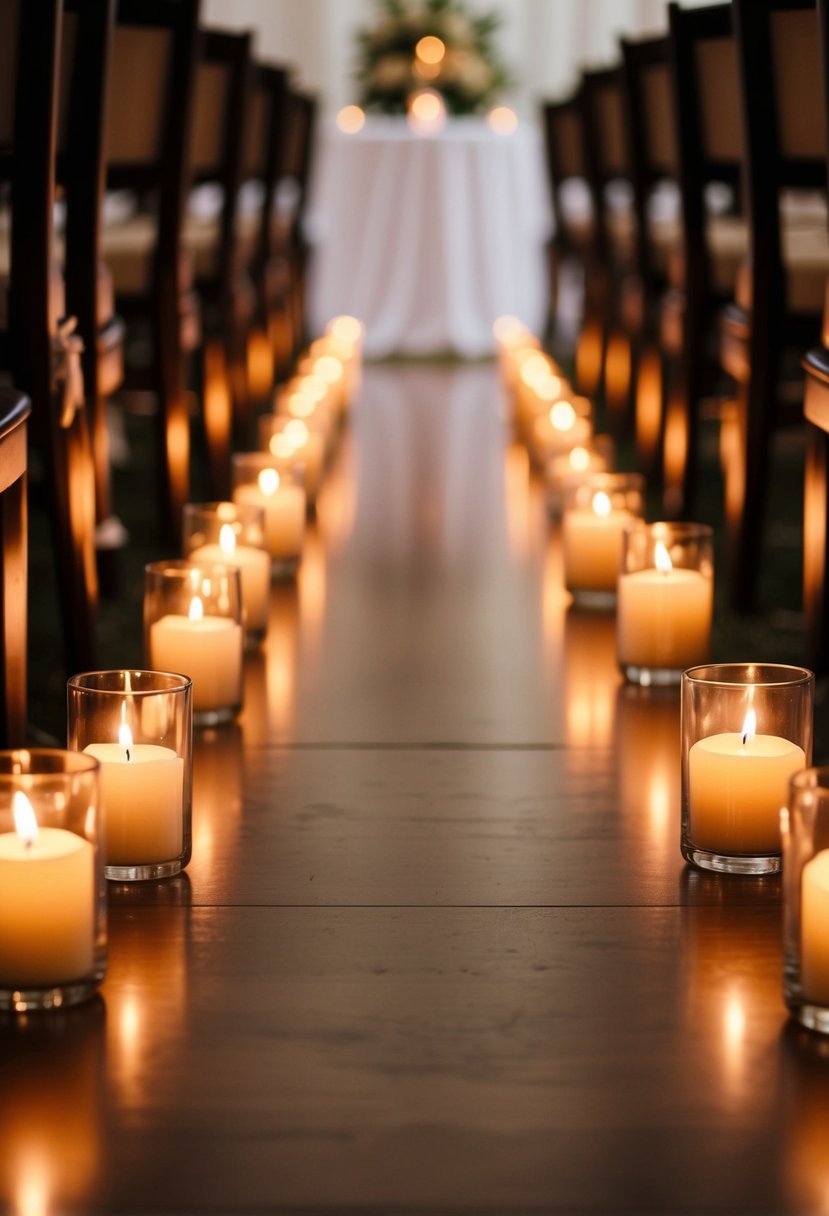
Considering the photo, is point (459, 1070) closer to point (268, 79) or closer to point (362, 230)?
point (268, 79)

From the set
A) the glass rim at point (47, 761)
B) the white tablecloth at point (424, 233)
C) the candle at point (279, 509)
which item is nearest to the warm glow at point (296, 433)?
the candle at point (279, 509)

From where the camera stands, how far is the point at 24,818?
844 millimetres

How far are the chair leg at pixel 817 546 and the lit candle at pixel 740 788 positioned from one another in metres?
0.72

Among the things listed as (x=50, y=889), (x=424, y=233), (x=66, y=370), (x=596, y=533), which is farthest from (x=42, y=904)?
(x=424, y=233)

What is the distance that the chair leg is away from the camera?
176 centimetres

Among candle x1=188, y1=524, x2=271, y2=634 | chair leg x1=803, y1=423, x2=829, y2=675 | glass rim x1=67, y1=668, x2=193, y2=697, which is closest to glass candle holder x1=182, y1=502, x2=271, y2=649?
candle x1=188, y1=524, x2=271, y2=634

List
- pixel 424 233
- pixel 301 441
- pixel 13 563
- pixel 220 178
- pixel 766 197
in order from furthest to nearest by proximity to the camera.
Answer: pixel 424 233 → pixel 220 178 → pixel 301 441 → pixel 766 197 → pixel 13 563

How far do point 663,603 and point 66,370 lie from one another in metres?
0.69

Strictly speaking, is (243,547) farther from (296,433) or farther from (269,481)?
(296,433)

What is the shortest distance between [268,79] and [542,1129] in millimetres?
3930

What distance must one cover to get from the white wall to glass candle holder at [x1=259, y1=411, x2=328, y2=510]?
261 inches

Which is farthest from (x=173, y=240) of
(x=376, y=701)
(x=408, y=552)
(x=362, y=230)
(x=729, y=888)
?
(x=362, y=230)

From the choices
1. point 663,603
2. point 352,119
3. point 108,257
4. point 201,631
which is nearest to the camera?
point 201,631

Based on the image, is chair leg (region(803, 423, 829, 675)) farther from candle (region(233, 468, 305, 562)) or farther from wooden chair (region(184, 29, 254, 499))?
wooden chair (region(184, 29, 254, 499))
